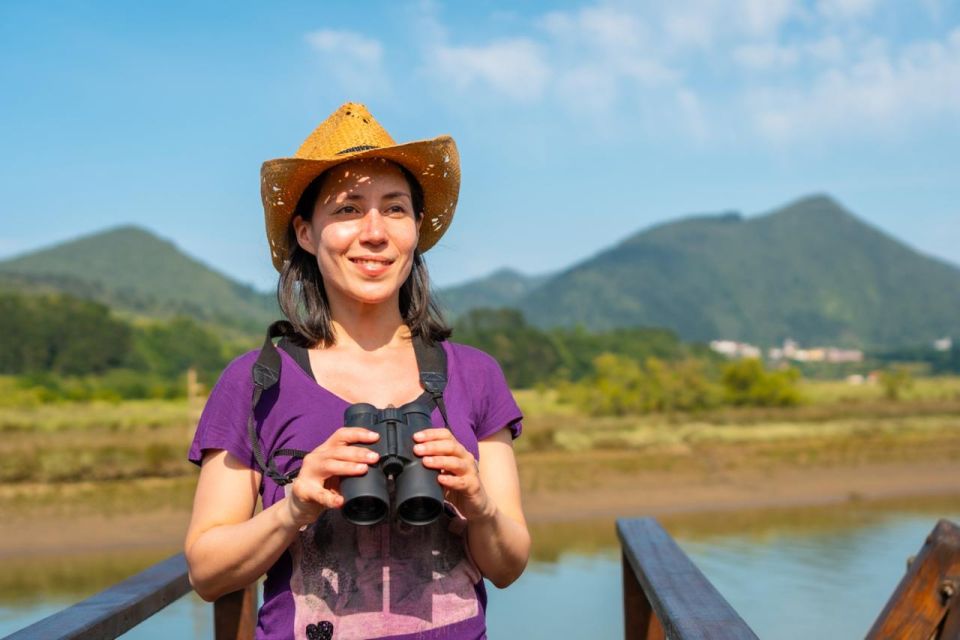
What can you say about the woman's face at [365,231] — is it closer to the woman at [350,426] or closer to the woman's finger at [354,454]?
the woman at [350,426]

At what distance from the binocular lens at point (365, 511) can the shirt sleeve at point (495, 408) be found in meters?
0.34

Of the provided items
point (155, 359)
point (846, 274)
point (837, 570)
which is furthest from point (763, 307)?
point (837, 570)

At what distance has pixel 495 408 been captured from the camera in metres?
1.87

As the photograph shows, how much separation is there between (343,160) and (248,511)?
22.2 inches

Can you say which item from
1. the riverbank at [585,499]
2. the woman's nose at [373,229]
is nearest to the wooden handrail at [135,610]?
the woman's nose at [373,229]

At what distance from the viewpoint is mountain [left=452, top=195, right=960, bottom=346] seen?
166000mm

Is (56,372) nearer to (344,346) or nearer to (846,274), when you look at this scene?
(344,346)

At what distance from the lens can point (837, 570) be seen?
11234 millimetres

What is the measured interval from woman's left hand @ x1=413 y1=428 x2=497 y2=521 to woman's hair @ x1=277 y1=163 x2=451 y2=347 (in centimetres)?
41

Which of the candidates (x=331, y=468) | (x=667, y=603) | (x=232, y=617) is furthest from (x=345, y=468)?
(x=232, y=617)

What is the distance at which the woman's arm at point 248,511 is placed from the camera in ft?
4.96

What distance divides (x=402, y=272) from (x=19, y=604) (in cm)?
961

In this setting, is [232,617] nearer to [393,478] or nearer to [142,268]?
[393,478]

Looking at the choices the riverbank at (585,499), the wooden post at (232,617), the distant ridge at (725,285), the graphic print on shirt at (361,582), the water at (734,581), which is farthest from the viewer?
the distant ridge at (725,285)
